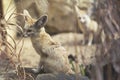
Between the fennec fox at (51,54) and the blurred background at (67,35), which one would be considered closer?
the blurred background at (67,35)

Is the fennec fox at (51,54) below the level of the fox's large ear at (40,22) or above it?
below

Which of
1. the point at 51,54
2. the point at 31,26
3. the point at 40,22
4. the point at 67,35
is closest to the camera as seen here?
the point at 51,54

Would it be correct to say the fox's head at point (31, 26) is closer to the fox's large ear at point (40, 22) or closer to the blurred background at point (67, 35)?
the fox's large ear at point (40, 22)

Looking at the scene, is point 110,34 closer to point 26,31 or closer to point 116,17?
point 116,17

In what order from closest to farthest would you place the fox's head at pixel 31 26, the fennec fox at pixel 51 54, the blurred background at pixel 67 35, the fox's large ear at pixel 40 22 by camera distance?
the blurred background at pixel 67 35, the fennec fox at pixel 51 54, the fox's large ear at pixel 40 22, the fox's head at pixel 31 26

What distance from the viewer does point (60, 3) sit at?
1371cm

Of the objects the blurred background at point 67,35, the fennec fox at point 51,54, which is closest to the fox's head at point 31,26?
the fennec fox at point 51,54

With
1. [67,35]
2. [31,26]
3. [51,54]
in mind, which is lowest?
[67,35]

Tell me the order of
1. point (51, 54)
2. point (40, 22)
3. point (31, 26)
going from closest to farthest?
point (51, 54) → point (40, 22) → point (31, 26)

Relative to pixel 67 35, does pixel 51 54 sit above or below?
above

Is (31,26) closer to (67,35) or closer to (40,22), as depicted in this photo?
(40,22)

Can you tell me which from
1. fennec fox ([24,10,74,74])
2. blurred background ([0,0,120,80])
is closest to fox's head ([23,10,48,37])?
fennec fox ([24,10,74,74])

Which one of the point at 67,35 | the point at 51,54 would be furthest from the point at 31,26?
the point at 67,35

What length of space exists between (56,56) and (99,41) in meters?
3.66
